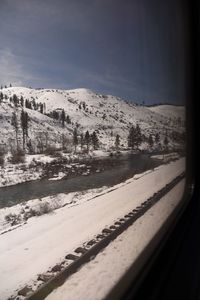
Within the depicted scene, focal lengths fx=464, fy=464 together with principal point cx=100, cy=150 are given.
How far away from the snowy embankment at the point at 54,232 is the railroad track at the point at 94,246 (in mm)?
50

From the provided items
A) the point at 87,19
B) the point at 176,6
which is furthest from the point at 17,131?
the point at 176,6

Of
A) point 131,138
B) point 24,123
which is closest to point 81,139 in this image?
point 24,123

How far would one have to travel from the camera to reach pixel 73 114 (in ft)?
8.34

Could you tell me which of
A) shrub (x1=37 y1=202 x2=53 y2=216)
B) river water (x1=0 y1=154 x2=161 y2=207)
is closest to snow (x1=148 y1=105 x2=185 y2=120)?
river water (x1=0 y1=154 x2=161 y2=207)

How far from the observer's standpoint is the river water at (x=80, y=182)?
1821 millimetres

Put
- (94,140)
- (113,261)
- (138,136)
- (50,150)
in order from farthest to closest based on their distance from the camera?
(138,136) < (113,261) < (94,140) < (50,150)

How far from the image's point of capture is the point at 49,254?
242cm

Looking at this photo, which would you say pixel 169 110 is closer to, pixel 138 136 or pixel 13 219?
pixel 138 136

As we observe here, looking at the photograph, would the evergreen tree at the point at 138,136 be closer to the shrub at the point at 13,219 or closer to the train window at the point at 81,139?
the train window at the point at 81,139

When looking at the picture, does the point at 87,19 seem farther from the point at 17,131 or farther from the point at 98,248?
the point at 98,248

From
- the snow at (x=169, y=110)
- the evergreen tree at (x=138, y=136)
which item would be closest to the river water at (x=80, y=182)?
the evergreen tree at (x=138, y=136)

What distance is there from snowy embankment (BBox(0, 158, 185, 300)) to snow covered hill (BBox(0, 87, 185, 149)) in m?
0.33

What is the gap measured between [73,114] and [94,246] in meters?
1.22

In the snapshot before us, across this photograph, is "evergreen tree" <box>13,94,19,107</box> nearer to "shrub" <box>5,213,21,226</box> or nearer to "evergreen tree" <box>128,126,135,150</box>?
"shrub" <box>5,213,21,226</box>
